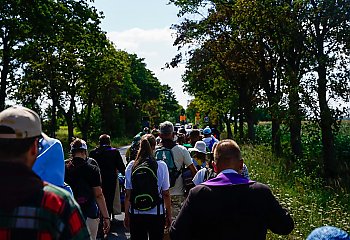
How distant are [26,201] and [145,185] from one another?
3.65 meters

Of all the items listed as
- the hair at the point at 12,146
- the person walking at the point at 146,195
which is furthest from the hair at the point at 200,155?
the hair at the point at 12,146

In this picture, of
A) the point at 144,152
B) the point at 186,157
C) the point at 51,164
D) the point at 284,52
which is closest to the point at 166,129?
the point at 186,157

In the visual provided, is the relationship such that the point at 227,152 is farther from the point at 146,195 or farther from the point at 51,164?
the point at 146,195

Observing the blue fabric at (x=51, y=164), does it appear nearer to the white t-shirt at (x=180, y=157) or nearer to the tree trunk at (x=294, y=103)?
the white t-shirt at (x=180, y=157)

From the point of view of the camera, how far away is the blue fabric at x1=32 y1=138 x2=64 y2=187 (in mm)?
3479

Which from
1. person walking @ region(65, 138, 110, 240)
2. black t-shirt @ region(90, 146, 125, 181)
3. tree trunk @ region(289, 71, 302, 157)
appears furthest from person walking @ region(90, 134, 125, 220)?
tree trunk @ region(289, 71, 302, 157)

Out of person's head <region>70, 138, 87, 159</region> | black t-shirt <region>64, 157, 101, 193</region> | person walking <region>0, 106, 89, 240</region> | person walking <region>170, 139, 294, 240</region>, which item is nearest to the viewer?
person walking <region>0, 106, 89, 240</region>

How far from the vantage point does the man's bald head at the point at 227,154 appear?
387cm

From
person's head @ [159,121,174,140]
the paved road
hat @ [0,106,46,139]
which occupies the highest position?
hat @ [0,106,46,139]

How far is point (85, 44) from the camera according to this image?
26.6 m

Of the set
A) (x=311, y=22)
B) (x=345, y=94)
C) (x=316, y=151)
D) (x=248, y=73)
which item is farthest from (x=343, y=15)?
(x=248, y=73)

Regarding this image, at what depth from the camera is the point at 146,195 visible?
6098 millimetres

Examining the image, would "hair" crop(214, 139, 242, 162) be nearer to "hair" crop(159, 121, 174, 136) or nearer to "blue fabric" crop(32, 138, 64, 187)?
"blue fabric" crop(32, 138, 64, 187)

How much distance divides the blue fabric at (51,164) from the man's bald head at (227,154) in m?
1.18
